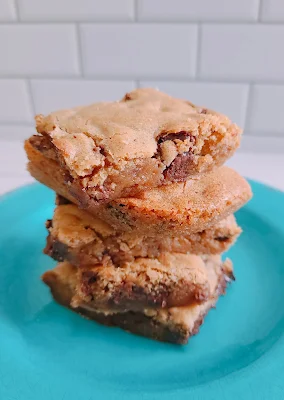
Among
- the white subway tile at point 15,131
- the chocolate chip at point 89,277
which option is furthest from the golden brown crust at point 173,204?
the white subway tile at point 15,131

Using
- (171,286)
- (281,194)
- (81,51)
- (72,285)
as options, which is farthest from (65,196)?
(81,51)

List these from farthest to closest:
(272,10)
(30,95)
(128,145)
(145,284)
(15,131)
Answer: (15,131) < (30,95) < (272,10) < (145,284) < (128,145)

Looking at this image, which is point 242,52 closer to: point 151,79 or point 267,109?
point 267,109

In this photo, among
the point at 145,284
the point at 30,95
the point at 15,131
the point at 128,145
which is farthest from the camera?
the point at 15,131

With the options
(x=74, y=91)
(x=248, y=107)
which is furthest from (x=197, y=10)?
(x=74, y=91)

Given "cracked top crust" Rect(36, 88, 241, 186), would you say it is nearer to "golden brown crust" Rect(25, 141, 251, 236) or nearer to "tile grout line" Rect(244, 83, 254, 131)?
"golden brown crust" Rect(25, 141, 251, 236)

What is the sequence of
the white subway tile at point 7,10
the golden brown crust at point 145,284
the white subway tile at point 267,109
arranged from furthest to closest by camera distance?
1. the white subway tile at point 267,109
2. the white subway tile at point 7,10
3. the golden brown crust at point 145,284

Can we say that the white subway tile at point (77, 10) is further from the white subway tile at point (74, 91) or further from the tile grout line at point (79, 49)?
the white subway tile at point (74, 91)

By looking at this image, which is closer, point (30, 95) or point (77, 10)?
point (77, 10)

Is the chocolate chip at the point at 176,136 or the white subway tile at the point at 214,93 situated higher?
the chocolate chip at the point at 176,136
